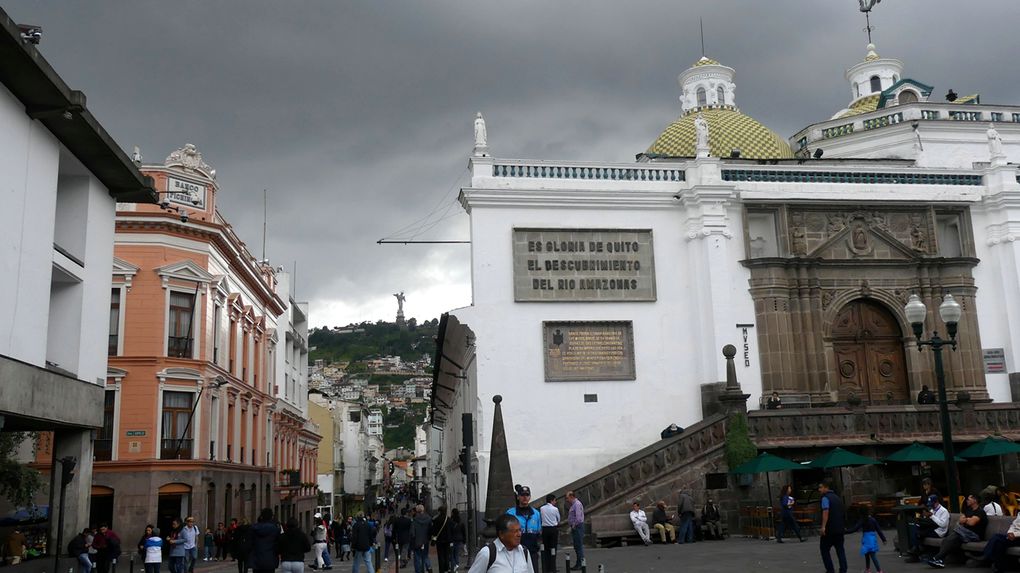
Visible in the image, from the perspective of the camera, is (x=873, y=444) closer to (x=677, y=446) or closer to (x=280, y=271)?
(x=677, y=446)

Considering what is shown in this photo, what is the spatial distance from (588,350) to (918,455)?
890 centimetres

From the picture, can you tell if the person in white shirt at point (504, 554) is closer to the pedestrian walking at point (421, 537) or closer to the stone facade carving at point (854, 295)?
the pedestrian walking at point (421, 537)

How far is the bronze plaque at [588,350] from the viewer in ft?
83.6

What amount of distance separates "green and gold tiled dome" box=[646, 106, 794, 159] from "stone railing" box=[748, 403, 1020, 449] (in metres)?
13.4

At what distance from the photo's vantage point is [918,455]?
73.5ft

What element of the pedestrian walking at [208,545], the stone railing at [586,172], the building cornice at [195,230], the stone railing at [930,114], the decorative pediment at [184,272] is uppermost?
the stone railing at [930,114]

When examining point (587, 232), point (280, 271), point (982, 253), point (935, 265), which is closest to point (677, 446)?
point (587, 232)

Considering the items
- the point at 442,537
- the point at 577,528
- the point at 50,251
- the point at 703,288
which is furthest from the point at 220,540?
the point at 703,288

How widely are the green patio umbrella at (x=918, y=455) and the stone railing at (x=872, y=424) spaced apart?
3.09 feet

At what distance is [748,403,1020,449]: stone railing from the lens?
77.5ft

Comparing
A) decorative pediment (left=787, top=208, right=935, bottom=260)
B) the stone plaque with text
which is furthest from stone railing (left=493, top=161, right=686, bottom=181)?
decorative pediment (left=787, top=208, right=935, bottom=260)

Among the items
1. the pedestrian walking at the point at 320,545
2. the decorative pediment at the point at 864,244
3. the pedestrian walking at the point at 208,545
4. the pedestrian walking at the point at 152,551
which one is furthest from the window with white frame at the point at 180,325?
the decorative pediment at the point at 864,244

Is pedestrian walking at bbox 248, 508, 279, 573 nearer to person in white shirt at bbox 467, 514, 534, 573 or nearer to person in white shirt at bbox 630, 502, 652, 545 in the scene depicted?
person in white shirt at bbox 467, 514, 534, 573

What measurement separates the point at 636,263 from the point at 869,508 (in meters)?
9.15
